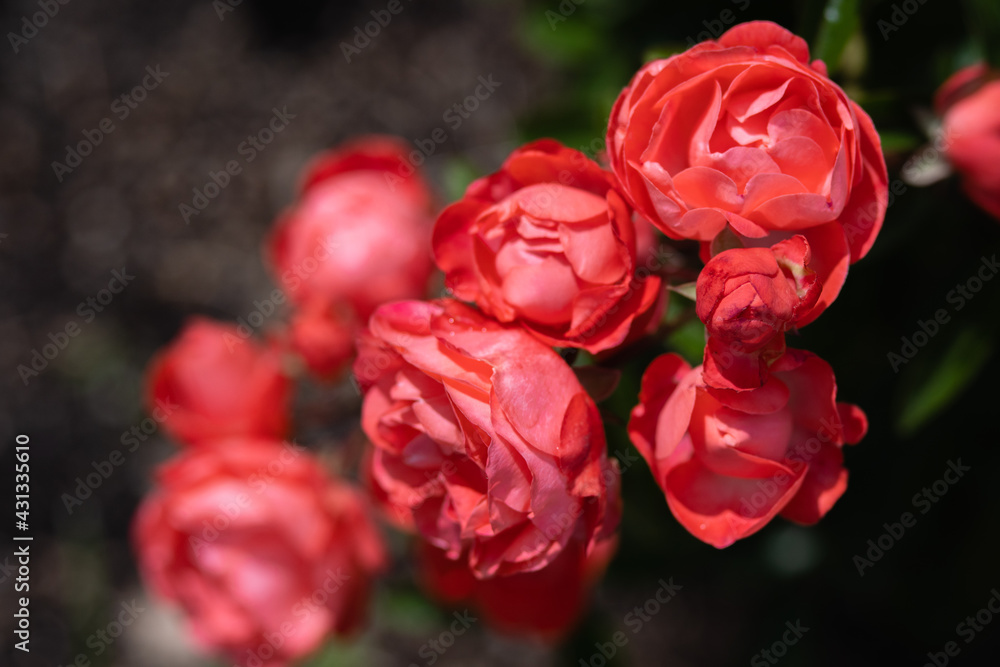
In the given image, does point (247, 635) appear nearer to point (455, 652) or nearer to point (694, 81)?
point (694, 81)

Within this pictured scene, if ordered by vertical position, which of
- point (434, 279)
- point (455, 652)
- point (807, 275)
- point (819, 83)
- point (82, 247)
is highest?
point (819, 83)

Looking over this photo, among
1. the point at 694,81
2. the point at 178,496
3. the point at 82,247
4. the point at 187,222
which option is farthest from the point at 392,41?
the point at 694,81

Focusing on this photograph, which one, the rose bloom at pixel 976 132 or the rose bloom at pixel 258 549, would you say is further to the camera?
the rose bloom at pixel 258 549

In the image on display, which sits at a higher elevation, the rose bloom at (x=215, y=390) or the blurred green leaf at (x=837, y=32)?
the blurred green leaf at (x=837, y=32)

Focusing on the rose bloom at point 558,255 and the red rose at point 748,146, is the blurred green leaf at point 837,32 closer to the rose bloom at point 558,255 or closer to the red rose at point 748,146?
the red rose at point 748,146

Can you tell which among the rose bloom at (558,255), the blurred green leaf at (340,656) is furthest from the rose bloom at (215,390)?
the blurred green leaf at (340,656)

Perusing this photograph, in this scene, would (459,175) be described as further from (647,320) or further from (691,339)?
(647,320)
